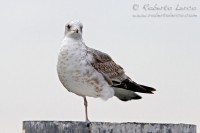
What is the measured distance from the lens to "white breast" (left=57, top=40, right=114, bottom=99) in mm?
5660

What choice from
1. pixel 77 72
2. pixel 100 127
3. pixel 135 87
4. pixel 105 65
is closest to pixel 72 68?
pixel 77 72

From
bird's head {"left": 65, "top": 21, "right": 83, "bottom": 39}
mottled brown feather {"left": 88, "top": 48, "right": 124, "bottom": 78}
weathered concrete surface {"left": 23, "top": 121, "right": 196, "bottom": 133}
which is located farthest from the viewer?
mottled brown feather {"left": 88, "top": 48, "right": 124, "bottom": 78}

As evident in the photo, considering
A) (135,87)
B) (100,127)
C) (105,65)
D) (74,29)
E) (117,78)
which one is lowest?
(100,127)

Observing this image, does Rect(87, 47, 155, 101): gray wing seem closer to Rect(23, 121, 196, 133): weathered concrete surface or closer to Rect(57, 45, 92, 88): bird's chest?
Rect(57, 45, 92, 88): bird's chest

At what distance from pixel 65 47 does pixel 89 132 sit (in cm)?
215

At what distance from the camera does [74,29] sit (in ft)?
19.2

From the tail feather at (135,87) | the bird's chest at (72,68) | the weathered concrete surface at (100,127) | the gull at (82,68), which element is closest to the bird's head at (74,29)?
the gull at (82,68)

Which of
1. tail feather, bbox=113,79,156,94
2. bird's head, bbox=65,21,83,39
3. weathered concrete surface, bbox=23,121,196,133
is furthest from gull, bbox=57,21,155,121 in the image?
weathered concrete surface, bbox=23,121,196,133

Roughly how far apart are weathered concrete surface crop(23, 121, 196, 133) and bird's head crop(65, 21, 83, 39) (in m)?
2.11

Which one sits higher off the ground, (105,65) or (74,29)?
(74,29)

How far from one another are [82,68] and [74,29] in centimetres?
44

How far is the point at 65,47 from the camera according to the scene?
228 inches

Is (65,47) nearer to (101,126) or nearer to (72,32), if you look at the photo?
(72,32)

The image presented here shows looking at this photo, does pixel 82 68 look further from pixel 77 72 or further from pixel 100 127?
pixel 100 127
